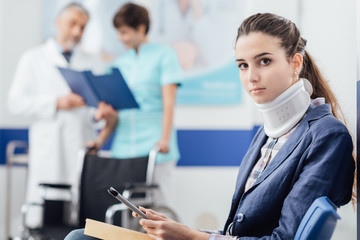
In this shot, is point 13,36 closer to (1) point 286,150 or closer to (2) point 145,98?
(2) point 145,98

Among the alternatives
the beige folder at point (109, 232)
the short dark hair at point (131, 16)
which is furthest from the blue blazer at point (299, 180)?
the short dark hair at point (131, 16)

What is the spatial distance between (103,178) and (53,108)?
76 cm

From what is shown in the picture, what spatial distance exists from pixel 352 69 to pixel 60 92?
8.03 feet

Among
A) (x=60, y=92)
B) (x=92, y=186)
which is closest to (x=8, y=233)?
(x=60, y=92)

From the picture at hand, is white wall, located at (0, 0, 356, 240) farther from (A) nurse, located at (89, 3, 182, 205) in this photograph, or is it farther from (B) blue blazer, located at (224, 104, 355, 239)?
(B) blue blazer, located at (224, 104, 355, 239)

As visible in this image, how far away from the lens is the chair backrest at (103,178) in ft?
8.74

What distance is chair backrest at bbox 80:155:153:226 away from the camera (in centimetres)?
266

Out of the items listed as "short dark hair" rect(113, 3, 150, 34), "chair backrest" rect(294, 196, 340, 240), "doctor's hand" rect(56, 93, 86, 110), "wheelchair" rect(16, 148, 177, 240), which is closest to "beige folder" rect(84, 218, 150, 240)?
"chair backrest" rect(294, 196, 340, 240)

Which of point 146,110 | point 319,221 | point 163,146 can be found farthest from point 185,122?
point 319,221

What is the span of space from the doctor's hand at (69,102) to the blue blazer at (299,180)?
199 centimetres

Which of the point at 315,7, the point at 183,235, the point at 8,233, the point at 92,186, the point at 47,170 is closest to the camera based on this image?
the point at 183,235

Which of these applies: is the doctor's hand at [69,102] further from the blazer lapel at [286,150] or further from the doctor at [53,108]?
the blazer lapel at [286,150]

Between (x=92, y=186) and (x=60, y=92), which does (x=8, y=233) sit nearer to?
(x=60, y=92)

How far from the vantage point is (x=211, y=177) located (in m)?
4.17
